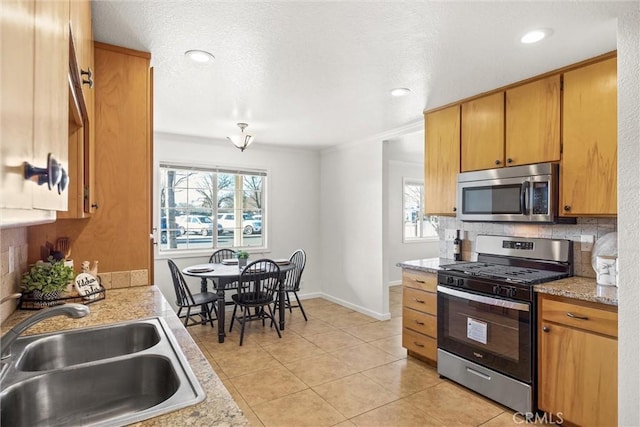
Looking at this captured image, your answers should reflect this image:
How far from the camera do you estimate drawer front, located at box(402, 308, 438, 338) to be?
10.0ft

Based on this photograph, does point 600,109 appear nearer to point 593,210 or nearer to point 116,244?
point 593,210

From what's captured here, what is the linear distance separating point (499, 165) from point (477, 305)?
1.12 meters

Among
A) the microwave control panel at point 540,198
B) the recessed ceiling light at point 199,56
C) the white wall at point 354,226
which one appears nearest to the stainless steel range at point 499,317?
the microwave control panel at point 540,198

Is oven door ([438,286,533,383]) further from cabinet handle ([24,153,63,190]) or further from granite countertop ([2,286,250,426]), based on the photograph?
cabinet handle ([24,153,63,190])

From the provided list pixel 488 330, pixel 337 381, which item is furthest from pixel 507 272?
pixel 337 381

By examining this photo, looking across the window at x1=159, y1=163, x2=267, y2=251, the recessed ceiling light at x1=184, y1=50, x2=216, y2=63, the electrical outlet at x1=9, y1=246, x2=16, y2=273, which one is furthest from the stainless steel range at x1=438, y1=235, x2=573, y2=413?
the window at x1=159, y1=163, x2=267, y2=251

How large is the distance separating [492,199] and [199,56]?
2402 mm

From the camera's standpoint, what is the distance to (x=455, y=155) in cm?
318

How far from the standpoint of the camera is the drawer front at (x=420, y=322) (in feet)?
10.0

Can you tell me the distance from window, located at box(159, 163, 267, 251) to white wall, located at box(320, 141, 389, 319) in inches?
40.4

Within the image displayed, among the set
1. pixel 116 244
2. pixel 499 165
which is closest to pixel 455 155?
pixel 499 165

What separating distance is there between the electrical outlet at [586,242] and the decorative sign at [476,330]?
92 cm

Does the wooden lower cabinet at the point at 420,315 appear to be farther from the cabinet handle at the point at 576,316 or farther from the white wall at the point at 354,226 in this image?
the white wall at the point at 354,226

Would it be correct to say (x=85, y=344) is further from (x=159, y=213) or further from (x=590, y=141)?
(x=159, y=213)
